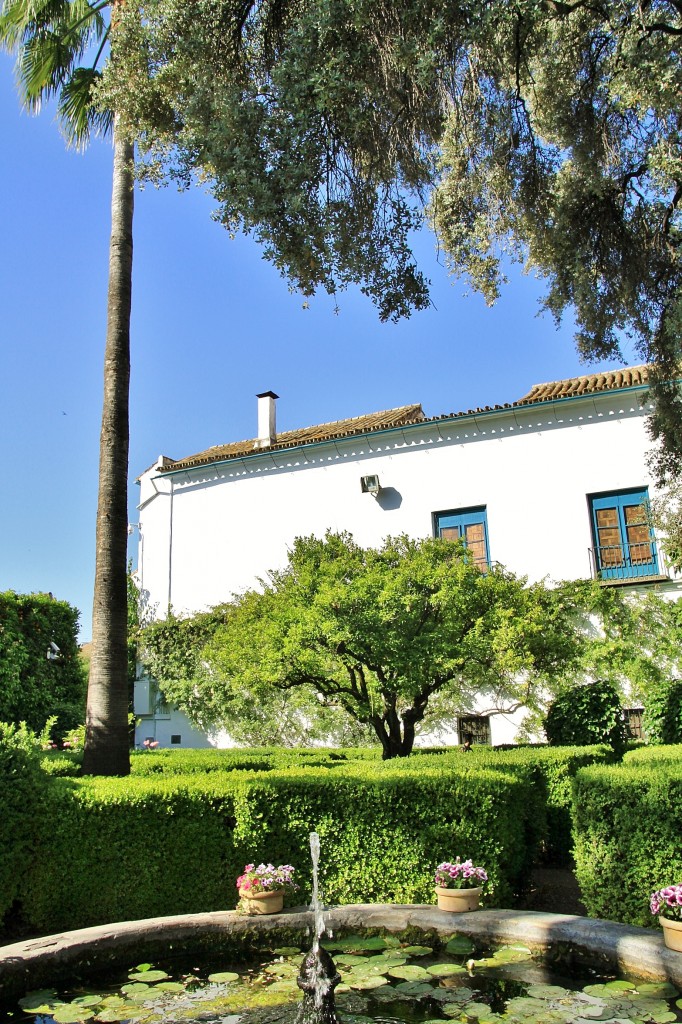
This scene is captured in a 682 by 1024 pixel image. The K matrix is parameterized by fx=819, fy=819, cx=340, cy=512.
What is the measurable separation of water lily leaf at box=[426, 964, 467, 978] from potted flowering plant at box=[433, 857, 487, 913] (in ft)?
2.77

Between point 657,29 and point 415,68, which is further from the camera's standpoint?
point 657,29

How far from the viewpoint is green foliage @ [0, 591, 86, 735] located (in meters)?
16.2

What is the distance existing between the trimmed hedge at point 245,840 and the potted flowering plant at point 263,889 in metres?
0.64

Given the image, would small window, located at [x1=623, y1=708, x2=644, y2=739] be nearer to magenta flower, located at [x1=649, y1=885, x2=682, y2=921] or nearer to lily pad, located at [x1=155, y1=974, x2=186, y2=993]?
magenta flower, located at [x1=649, y1=885, x2=682, y2=921]

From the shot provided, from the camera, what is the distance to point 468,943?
197 inches

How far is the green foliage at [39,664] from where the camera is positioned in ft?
53.3

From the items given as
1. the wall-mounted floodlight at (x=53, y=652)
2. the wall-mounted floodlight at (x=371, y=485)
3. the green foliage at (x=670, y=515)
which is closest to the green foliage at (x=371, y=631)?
the green foliage at (x=670, y=515)

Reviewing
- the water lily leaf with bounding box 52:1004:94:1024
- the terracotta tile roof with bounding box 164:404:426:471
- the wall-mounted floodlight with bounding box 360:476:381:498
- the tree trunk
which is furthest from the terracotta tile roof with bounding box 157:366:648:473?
the water lily leaf with bounding box 52:1004:94:1024

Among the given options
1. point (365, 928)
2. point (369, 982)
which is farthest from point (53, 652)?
point (369, 982)

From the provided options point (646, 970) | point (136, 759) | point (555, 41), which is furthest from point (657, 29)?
point (136, 759)

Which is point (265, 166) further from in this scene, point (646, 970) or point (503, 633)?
point (503, 633)

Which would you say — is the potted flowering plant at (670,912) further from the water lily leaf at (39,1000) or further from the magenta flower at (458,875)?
the water lily leaf at (39,1000)

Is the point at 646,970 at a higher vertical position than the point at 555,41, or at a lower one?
lower

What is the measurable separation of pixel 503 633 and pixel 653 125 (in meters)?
7.70
